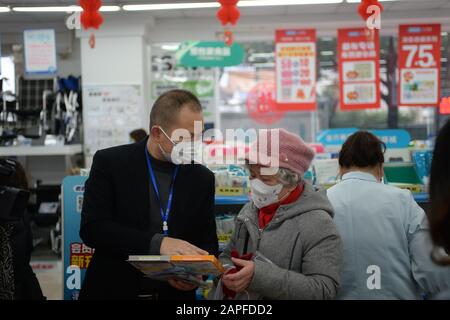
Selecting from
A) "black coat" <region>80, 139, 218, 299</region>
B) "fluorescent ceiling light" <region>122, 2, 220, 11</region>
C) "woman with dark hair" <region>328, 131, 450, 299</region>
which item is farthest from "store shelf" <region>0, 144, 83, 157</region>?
"woman with dark hair" <region>328, 131, 450, 299</region>

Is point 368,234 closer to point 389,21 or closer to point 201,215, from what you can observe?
point 201,215

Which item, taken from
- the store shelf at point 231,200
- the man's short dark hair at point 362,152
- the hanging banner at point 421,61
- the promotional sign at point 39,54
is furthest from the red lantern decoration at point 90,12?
the hanging banner at point 421,61

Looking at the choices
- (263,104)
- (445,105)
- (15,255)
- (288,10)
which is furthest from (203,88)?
(15,255)

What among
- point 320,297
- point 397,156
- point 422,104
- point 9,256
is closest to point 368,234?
point 320,297

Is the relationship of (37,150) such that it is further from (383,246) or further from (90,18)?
(383,246)

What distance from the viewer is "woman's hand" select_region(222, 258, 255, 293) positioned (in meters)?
2.03

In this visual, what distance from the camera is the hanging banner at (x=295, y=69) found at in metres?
9.14

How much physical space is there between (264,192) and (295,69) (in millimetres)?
7191

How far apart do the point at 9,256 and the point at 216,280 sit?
52.6 inches

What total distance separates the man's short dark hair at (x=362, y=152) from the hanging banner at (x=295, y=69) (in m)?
6.37

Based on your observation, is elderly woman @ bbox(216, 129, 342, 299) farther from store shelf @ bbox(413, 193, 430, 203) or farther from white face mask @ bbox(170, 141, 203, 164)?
store shelf @ bbox(413, 193, 430, 203)

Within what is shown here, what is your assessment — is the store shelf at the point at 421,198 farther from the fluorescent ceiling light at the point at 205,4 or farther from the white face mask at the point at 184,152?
the fluorescent ceiling light at the point at 205,4

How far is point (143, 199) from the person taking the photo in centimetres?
246

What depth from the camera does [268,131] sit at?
2273 millimetres
